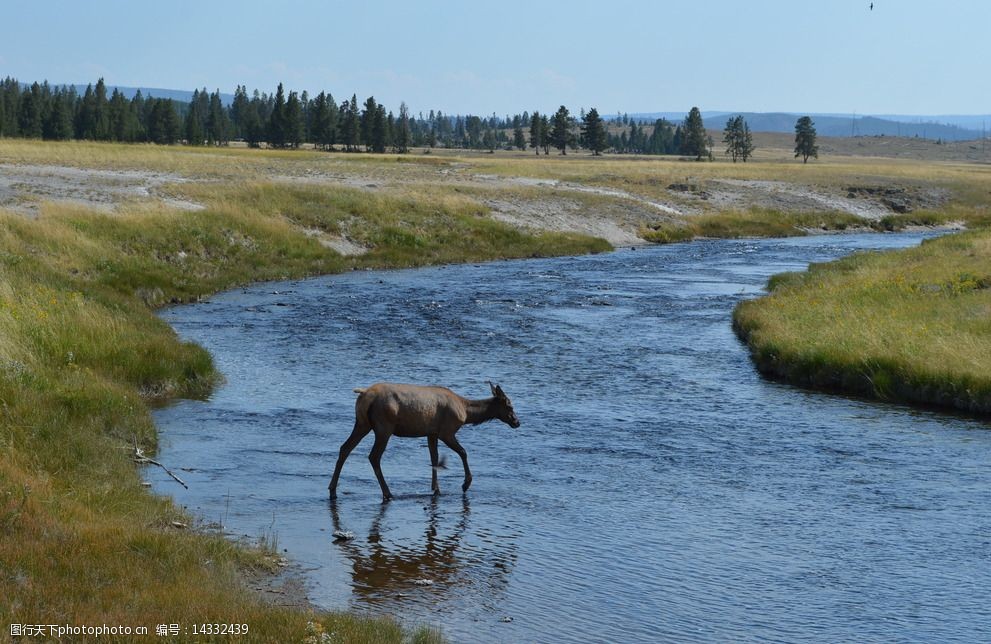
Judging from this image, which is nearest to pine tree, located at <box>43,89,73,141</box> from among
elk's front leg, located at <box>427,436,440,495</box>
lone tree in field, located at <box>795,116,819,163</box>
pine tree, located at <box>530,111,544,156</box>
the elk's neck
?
pine tree, located at <box>530,111,544,156</box>

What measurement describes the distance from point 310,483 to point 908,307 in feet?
60.7

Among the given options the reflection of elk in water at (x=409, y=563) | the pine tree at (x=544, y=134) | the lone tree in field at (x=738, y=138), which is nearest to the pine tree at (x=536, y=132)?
the pine tree at (x=544, y=134)

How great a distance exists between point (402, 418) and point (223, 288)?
80.0 feet

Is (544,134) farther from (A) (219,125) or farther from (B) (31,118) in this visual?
(B) (31,118)

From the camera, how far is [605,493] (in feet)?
51.1

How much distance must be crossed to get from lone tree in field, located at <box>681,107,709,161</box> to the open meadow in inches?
2945

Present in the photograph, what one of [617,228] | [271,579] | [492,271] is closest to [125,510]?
[271,579]

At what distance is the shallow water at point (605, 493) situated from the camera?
11523 mm

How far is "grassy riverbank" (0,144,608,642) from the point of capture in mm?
9312

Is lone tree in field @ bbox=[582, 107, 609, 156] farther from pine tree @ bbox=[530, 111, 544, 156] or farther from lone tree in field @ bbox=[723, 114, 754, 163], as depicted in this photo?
lone tree in field @ bbox=[723, 114, 754, 163]

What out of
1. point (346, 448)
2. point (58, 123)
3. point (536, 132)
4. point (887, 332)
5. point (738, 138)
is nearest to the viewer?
point (346, 448)

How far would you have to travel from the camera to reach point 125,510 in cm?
1220

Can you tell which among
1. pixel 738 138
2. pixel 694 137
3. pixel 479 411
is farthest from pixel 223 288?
pixel 738 138

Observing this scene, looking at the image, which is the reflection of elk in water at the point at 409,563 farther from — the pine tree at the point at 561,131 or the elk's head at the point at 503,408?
the pine tree at the point at 561,131
